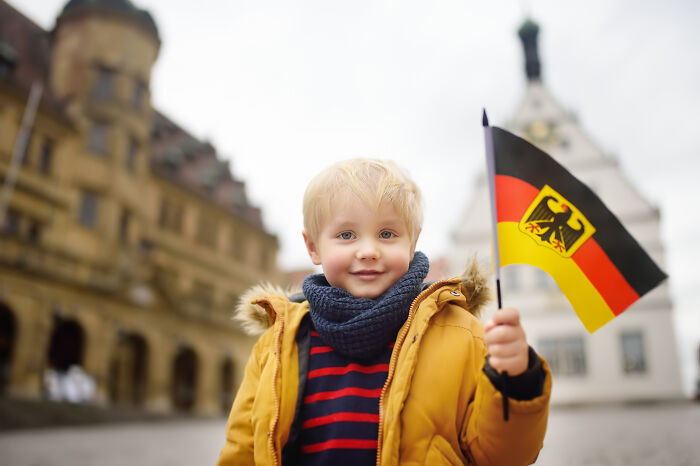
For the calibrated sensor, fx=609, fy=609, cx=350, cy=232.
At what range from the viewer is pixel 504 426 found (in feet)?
5.68

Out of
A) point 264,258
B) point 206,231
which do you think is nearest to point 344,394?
point 206,231

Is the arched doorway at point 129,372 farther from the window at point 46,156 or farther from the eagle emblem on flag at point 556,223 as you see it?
the eagle emblem on flag at point 556,223

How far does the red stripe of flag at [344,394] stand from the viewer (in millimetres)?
1967

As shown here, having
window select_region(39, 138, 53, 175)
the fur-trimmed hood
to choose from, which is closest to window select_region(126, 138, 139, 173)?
window select_region(39, 138, 53, 175)

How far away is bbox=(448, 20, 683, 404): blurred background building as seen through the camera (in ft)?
82.0

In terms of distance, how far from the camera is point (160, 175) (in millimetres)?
29484

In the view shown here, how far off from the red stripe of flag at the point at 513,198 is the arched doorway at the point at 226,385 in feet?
98.7

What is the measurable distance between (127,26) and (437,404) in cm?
2867

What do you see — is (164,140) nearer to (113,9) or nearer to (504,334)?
(113,9)

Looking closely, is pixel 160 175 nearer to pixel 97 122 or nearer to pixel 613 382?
pixel 97 122

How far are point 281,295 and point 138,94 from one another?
2750 centimetres

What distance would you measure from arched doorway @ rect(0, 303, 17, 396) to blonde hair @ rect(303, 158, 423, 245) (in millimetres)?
19388

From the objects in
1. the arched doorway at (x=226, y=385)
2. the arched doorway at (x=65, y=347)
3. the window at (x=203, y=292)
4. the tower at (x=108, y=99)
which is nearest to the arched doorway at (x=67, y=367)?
the arched doorway at (x=65, y=347)

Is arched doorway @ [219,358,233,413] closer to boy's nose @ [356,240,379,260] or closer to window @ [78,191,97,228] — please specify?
window @ [78,191,97,228]
